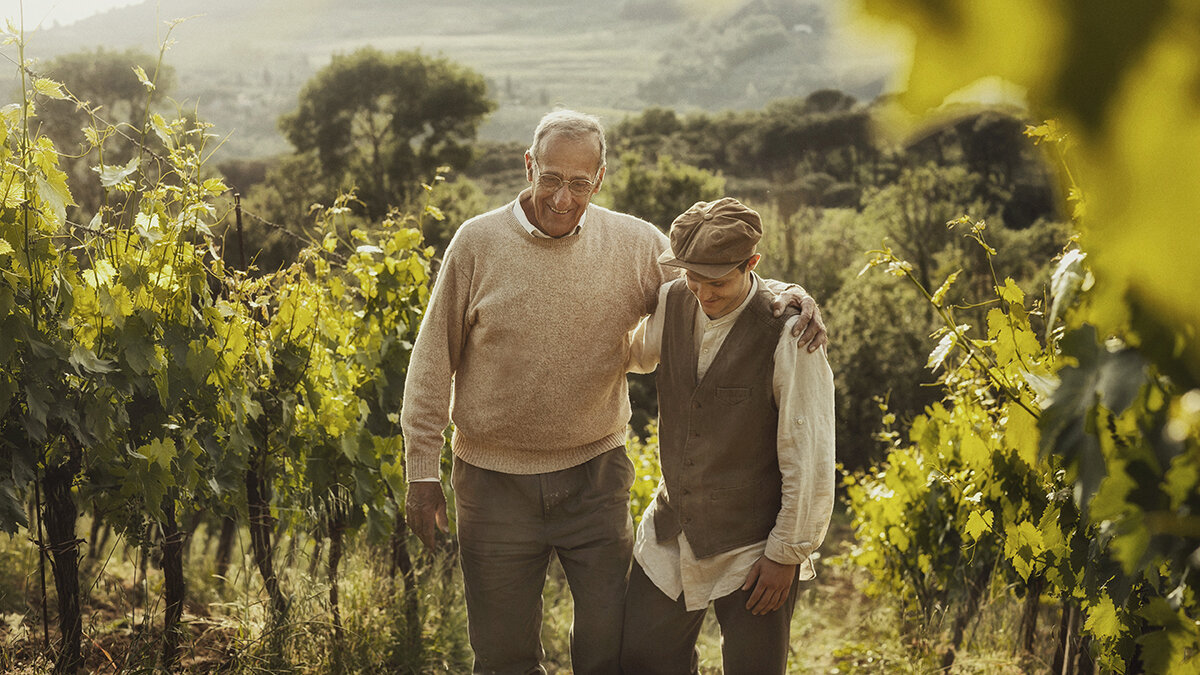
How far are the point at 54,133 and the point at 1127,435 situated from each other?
123 ft

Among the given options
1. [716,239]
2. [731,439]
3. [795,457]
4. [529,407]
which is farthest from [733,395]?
[529,407]

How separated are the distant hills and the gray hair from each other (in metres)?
41.0

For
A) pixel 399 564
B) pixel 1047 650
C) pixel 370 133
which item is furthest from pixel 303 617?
pixel 370 133

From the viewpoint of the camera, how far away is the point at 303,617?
12.2 feet

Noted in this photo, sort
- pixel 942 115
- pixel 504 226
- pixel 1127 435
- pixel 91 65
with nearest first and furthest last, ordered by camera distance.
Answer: pixel 942 115, pixel 1127 435, pixel 504 226, pixel 91 65

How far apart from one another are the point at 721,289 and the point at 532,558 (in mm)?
1043

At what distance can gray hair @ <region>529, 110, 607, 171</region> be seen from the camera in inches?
113

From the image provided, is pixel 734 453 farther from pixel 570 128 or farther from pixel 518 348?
pixel 570 128

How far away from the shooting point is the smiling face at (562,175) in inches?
112

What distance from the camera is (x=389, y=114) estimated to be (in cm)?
3978

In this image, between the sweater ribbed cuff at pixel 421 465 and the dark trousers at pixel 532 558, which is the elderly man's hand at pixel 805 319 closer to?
the dark trousers at pixel 532 558

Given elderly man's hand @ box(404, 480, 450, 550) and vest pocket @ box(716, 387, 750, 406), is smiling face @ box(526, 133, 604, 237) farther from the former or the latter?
elderly man's hand @ box(404, 480, 450, 550)

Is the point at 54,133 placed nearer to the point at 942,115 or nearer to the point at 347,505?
the point at 347,505

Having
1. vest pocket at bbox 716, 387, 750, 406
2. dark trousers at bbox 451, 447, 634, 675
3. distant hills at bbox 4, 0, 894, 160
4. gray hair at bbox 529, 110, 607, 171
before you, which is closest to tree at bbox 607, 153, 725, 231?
distant hills at bbox 4, 0, 894, 160
